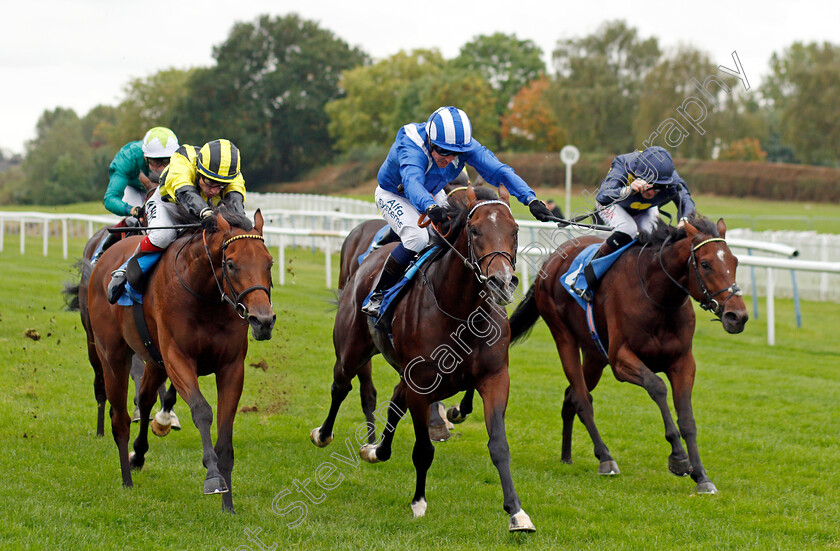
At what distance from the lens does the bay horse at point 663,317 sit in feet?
17.9

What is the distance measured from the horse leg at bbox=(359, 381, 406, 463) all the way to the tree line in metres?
25.5

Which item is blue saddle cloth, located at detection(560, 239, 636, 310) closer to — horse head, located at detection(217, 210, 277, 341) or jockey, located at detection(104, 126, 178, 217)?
Answer: horse head, located at detection(217, 210, 277, 341)

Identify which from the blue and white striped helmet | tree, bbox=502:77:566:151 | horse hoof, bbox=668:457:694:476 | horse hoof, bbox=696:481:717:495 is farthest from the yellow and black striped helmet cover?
tree, bbox=502:77:566:151

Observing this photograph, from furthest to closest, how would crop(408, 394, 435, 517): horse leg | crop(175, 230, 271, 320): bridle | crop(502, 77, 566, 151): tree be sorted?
crop(502, 77, 566, 151): tree → crop(408, 394, 435, 517): horse leg → crop(175, 230, 271, 320): bridle

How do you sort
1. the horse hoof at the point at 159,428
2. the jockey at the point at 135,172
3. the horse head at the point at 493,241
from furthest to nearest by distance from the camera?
the jockey at the point at 135,172
the horse hoof at the point at 159,428
the horse head at the point at 493,241

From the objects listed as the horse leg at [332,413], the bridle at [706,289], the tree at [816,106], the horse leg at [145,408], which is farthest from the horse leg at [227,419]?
the tree at [816,106]

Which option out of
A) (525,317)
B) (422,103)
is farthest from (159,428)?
(422,103)

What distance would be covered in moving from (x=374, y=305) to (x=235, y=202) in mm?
1042

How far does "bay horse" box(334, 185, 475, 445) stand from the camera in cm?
626

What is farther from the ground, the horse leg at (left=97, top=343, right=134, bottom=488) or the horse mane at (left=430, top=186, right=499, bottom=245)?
the horse mane at (left=430, top=186, right=499, bottom=245)

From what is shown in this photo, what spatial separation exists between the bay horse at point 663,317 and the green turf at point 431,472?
14.8 inches

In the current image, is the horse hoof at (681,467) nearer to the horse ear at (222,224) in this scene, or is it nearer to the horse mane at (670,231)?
the horse mane at (670,231)

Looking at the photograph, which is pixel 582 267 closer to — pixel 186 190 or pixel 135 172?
pixel 186 190

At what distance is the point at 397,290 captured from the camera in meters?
5.15
